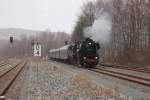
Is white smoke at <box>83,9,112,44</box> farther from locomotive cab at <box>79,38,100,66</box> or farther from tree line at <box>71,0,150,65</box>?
tree line at <box>71,0,150,65</box>

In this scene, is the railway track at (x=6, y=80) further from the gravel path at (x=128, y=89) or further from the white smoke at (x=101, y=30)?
the white smoke at (x=101, y=30)

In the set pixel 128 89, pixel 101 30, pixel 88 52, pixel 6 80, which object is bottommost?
pixel 6 80

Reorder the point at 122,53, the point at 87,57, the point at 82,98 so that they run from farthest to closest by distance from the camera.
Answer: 1. the point at 122,53
2. the point at 87,57
3. the point at 82,98

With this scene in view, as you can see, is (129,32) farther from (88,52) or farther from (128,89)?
(128,89)

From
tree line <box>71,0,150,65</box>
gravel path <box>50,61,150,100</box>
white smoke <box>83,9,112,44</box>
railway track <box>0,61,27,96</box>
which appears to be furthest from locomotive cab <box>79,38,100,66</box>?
gravel path <box>50,61,150,100</box>

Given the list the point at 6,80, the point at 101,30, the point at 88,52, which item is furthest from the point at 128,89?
the point at 101,30

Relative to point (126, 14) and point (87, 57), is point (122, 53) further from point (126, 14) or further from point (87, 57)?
point (126, 14)

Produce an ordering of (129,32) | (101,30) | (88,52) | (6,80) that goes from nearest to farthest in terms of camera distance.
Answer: (6,80) → (88,52) → (101,30) → (129,32)

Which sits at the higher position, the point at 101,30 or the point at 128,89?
the point at 101,30

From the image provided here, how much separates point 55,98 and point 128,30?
51.1 metres

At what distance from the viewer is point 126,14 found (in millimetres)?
63750

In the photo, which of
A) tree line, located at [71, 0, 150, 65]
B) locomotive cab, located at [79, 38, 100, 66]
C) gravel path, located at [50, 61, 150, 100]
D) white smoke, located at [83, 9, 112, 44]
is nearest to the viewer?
gravel path, located at [50, 61, 150, 100]

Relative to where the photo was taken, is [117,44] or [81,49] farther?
[117,44]

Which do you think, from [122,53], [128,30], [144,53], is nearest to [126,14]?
[128,30]
